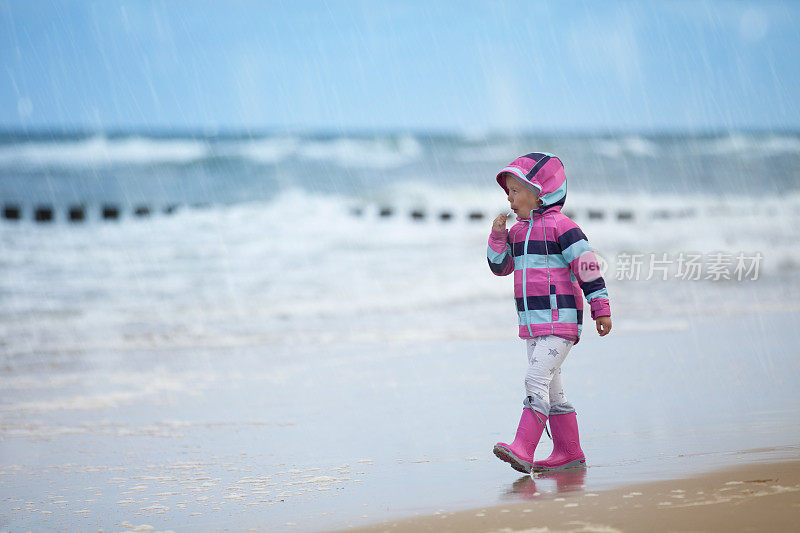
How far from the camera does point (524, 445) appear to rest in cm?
319

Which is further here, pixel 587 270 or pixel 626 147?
pixel 626 147

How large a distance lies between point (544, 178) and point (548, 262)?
1.11 feet

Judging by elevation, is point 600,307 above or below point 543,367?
above

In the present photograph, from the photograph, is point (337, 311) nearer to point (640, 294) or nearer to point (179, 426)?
point (640, 294)

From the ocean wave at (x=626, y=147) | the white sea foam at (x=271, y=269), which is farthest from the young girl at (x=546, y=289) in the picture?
the ocean wave at (x=626, y=147)

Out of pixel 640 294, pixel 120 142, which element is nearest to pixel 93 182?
pixel 120 142

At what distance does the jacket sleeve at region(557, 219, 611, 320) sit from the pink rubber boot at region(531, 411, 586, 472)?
0.43m

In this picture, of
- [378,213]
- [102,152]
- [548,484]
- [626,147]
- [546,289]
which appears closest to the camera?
[548,484]

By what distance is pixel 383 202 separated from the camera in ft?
61.9

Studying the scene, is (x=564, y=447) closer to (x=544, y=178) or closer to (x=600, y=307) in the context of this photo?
(x=600, y=307)

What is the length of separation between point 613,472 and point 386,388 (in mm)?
2144

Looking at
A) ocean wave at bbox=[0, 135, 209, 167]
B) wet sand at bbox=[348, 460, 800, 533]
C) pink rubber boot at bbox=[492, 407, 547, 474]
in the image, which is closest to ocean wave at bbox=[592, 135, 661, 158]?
ocean wave at bbox=[0, 135, 209, 167]

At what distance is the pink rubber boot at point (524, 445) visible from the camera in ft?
10.0

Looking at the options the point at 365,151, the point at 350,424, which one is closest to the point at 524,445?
the point at 350,424
